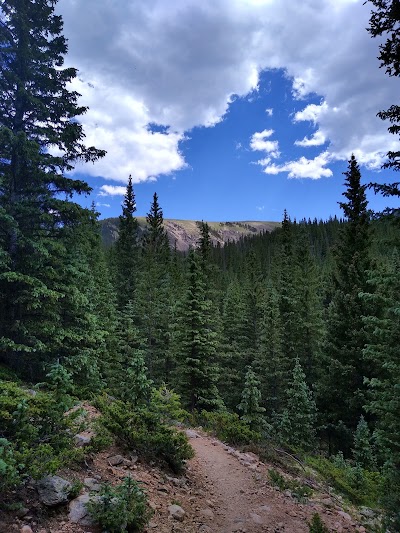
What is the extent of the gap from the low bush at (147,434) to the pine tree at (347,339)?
13025mm

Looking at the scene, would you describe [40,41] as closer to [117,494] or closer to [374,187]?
[374,187]

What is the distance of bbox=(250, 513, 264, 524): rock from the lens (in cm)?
652

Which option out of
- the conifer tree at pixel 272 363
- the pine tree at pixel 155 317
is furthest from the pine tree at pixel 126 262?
the conifer tree at pixel 272 363

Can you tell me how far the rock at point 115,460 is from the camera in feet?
22.1

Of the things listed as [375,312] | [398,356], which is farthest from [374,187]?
[375,312]

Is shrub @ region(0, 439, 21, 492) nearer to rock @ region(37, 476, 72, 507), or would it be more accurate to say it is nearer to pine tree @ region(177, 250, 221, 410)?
rock @ region(37, 476, 72, 507)

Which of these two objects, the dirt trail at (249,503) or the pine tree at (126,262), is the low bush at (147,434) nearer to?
the dirt trail at (249,503)

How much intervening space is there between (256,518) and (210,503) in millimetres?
923

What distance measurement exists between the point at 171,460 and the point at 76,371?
5.73m

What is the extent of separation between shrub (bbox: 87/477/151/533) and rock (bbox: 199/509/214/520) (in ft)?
4.83

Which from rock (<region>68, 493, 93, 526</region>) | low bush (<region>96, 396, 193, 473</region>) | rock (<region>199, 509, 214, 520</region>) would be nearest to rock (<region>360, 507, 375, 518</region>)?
rock (<region>199, 509, 214, 520</region>)

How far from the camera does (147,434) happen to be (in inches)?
291

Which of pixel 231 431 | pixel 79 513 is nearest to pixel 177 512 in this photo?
pixel 79 513

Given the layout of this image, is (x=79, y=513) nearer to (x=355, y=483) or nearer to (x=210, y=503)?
(x=210, y=503)
